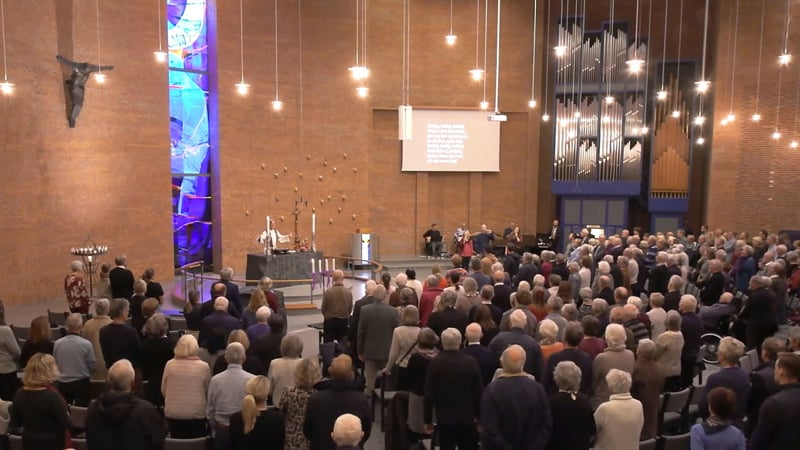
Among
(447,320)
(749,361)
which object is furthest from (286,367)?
(749,361)

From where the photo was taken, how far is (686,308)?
23.6 feet

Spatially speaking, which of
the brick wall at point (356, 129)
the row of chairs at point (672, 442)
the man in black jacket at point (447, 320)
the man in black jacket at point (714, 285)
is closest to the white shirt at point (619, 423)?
the row of chairs at point (672, 442)

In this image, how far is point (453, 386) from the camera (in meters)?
5.01

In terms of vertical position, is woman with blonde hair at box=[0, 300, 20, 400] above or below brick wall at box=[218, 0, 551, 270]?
below

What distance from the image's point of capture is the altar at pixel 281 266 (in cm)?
1432


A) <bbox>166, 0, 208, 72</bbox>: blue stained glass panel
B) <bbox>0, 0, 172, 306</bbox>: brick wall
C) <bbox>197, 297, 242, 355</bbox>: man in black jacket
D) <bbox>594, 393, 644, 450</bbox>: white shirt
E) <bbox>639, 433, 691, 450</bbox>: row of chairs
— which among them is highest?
<bbox>166, 0, 208, 72</bbox>: blue stained glass panel

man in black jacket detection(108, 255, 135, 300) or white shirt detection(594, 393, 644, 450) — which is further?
man in black jacket detection(108, 255, 135, 300)

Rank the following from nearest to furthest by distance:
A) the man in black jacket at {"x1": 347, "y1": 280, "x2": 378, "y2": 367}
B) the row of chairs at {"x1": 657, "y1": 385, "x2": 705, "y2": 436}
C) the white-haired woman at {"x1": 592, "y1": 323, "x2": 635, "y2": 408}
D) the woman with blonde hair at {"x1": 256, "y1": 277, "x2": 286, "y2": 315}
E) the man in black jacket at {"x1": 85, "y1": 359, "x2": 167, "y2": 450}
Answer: the man in black jacket at {"x1": 85, "y1": 359, "x2": 167, "y2": 450}
the white-haired woman at {"x1": 592, "y1": 323, "x2": 635, "y2": 408}
the row of chairs at {"x1": 657, "y1": 385, "x2": 705, "y2": 436}
the man in black jacket at {"x1": 347, "y1": 280, "x2": 378, "y2": 367}
the woman with blonde hair at {"x1": 256, "y1": 277, "x2": 286, "y2": 315}

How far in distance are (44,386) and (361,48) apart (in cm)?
1656

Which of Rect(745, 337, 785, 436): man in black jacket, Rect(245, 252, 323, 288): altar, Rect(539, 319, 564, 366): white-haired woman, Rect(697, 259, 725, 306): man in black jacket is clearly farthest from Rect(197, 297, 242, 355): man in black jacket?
Rect(697, 259, 725, 306): man in black jacket

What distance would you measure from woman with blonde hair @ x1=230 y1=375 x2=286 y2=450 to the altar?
32.7ft

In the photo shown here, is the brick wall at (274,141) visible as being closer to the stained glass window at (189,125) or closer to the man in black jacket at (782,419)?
the stained glass window at (189,125)

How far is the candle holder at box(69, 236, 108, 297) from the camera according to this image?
13516 mm

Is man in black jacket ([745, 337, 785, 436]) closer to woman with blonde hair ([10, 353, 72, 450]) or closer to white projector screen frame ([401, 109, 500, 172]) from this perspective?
woman with blonde hair ([10, 353, 72, 450])
